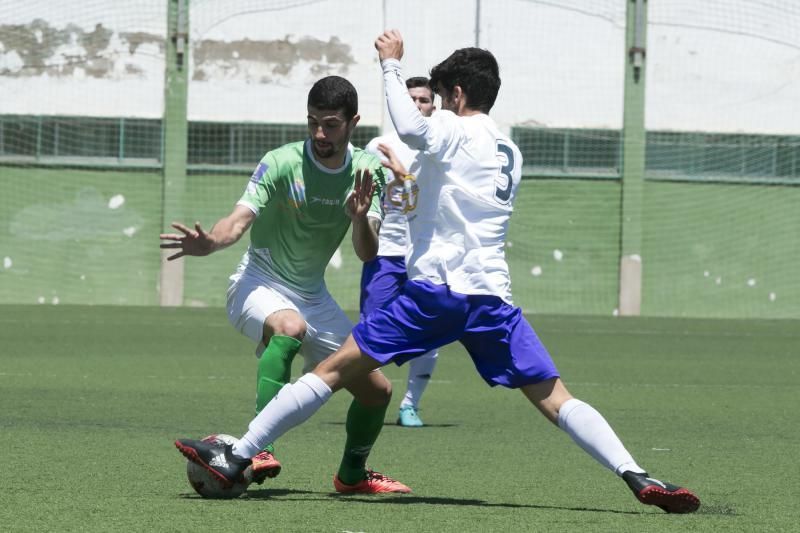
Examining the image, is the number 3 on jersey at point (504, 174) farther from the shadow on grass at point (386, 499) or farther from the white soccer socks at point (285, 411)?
Result: the shadow on grass at point (386, 499)

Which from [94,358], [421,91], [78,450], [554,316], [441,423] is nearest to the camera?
[78,450]

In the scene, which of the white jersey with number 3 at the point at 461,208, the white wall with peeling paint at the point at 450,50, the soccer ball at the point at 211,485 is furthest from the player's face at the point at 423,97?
the white wall with peeling paint at the point at 450,50

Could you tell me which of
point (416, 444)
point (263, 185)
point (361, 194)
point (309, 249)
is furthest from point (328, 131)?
point (416, 444)

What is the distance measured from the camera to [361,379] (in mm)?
6617

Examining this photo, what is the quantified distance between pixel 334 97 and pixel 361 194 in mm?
532

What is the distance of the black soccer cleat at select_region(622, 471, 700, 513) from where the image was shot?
563cm

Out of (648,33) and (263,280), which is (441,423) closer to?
(263,280)

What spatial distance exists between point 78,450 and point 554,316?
18118 mm

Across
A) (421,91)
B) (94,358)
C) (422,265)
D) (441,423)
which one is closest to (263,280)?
(422,265)

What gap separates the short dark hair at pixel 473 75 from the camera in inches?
232

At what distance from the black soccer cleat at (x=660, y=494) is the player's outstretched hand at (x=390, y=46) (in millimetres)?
1870

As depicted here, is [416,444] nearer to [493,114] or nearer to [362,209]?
[362,209]

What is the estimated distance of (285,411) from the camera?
231 inches

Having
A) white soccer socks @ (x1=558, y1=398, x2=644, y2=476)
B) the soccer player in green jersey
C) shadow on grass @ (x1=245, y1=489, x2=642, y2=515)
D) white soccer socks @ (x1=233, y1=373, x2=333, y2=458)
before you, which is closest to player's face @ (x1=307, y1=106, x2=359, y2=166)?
the soccer player in green jersey
